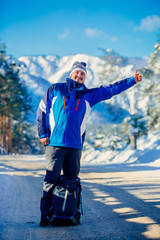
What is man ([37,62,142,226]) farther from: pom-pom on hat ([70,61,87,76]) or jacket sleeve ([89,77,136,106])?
pom-pom on hat ([70,61,87,76])

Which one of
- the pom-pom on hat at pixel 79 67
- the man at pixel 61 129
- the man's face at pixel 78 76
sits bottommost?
the man at pixel 61 129

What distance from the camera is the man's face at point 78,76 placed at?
3.75 metres

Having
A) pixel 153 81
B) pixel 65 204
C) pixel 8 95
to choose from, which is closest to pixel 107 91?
pixel 65 204

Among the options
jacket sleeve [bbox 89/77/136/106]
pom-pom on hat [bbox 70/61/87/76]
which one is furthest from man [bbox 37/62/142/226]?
pom-pom on hat [bbox 70/61/87/76]

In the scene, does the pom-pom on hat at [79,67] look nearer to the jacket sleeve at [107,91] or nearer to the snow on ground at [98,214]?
the jacket sleeve at [107,91]

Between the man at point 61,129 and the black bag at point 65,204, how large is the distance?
8 cm

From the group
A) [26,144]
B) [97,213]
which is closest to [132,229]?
[97,213]

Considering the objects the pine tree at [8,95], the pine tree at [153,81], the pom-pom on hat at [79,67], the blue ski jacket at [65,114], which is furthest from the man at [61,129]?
the pine tree at [8,95]

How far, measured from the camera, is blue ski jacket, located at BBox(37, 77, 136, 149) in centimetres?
339

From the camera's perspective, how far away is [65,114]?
3.40 metres

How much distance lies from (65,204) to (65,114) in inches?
44.9

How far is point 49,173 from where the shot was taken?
3.38 meters

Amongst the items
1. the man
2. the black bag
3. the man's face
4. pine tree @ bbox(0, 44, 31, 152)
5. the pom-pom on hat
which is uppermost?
pine tree @ bbox(0, 44, 31, 152)

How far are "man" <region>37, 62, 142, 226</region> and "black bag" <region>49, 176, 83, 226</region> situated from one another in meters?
0.08
